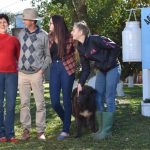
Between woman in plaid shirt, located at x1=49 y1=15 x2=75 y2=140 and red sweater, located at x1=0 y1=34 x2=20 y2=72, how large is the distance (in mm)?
611

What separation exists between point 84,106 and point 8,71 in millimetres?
1431

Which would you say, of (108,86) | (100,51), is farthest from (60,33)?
(108,86)

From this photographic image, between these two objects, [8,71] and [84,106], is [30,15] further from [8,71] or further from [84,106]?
[84,106]

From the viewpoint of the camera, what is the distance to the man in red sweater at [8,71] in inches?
292

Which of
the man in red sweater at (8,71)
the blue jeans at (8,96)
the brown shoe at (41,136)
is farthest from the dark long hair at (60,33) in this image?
the brown shoe at (41,136)

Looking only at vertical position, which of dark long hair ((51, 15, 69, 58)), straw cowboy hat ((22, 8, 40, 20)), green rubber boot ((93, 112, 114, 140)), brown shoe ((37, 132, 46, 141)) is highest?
straw cowboy hat ((22, 8, 40, 20))

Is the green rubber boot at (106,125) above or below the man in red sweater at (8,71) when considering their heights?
below

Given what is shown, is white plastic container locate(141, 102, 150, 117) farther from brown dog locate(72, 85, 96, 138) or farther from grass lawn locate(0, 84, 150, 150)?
brown dog locate(72, 85, 96, 138)

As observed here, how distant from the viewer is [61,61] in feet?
25.1

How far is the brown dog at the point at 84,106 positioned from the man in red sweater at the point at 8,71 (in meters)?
1.07

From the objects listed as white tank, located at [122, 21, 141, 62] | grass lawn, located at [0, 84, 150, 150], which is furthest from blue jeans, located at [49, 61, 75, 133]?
white tank, located at [122, 21, 141, 62]

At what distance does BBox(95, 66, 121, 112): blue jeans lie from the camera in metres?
7.78

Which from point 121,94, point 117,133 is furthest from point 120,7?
point 117,133

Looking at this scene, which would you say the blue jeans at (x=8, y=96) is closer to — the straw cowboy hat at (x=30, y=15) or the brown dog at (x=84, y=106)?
the straw cowboy hat at (x=30, y=15)
